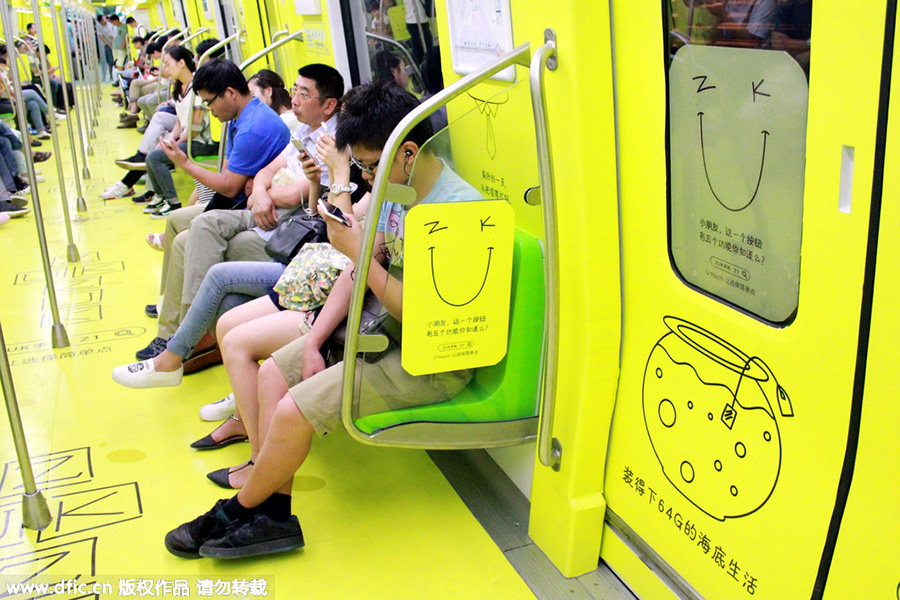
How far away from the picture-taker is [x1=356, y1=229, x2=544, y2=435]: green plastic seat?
2102 millimetres

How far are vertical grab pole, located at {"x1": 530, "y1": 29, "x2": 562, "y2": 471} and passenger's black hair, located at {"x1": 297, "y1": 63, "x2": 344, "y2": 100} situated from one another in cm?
170

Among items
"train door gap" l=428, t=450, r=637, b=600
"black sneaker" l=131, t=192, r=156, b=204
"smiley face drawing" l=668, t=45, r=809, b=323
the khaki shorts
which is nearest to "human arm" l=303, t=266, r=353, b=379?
the khaki shorts

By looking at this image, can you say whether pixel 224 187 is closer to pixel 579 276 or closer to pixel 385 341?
pixel 385 341

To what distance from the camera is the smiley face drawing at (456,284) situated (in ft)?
6.30

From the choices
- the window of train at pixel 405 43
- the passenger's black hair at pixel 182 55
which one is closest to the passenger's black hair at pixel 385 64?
the window of train at pixel 405 43

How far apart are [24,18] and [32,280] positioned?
15.0m

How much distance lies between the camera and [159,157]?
6449 millimetres

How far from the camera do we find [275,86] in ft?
14.0

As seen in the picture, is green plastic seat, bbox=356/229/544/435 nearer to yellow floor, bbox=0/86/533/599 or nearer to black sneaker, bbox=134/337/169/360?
yellow floor, bbox=0/86/533/599

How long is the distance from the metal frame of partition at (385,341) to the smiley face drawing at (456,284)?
0.33 feet

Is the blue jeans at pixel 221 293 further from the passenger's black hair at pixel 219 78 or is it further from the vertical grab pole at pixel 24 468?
the passenger's black hair at pixel 219 78

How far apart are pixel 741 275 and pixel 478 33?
1.08 metres

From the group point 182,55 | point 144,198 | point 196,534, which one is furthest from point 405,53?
point 144,198

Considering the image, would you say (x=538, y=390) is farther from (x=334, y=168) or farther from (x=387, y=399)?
(x=334, y=168)
